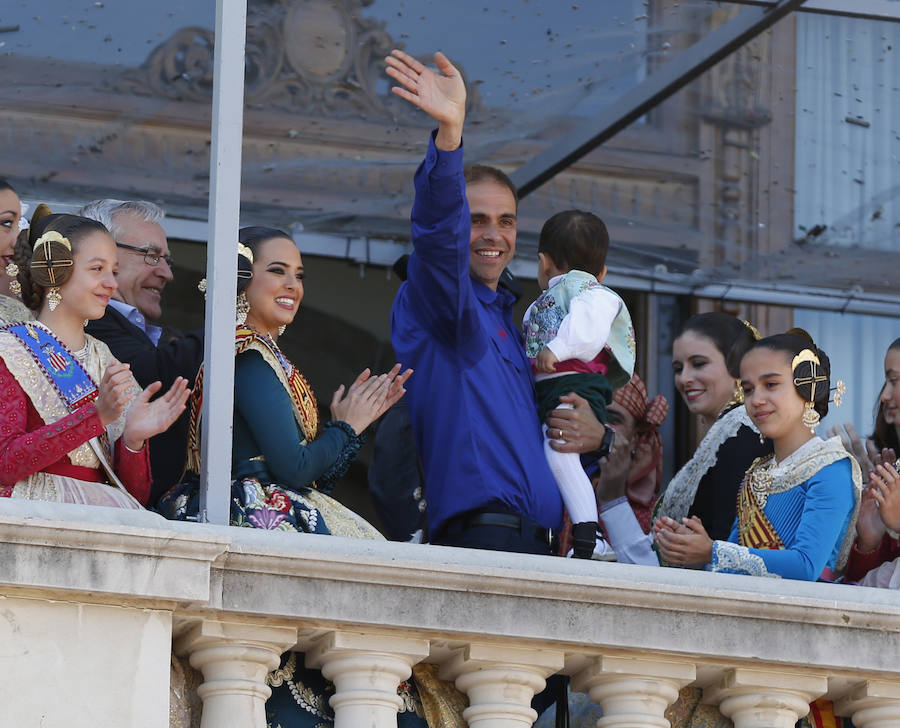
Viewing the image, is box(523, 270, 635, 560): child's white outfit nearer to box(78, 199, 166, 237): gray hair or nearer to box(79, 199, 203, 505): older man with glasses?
box(79, 199, 203, 505): older man with glasses

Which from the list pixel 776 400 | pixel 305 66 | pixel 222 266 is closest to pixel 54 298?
pixel 222 266

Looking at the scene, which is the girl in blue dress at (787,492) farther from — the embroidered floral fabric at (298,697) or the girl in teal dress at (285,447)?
the embroidered floral fabric at (298,697)

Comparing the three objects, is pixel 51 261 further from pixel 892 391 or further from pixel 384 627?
pixel 892 391

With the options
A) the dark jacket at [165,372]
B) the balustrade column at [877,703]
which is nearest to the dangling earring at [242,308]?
the dark jacket at [165,372]

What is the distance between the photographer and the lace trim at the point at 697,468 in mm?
6863

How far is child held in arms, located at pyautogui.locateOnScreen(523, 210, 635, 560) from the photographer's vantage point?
6.32 metres

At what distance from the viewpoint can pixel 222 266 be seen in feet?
18.0

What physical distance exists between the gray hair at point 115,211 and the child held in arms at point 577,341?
130 centimetres

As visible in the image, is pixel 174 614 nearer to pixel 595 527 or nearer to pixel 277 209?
pixel 595 527

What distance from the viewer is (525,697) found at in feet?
17.8

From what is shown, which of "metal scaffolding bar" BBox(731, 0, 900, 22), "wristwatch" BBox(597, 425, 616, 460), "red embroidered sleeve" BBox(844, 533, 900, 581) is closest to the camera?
"red embroidered sleeve" BBox(844, 533, 900, 581)

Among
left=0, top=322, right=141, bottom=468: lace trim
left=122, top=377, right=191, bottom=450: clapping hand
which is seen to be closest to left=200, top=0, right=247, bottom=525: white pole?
left=122, top=377, right=191, bottom=450: clapping hand

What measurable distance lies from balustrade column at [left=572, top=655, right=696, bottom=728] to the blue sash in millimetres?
1455

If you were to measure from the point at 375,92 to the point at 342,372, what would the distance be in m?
1.32
